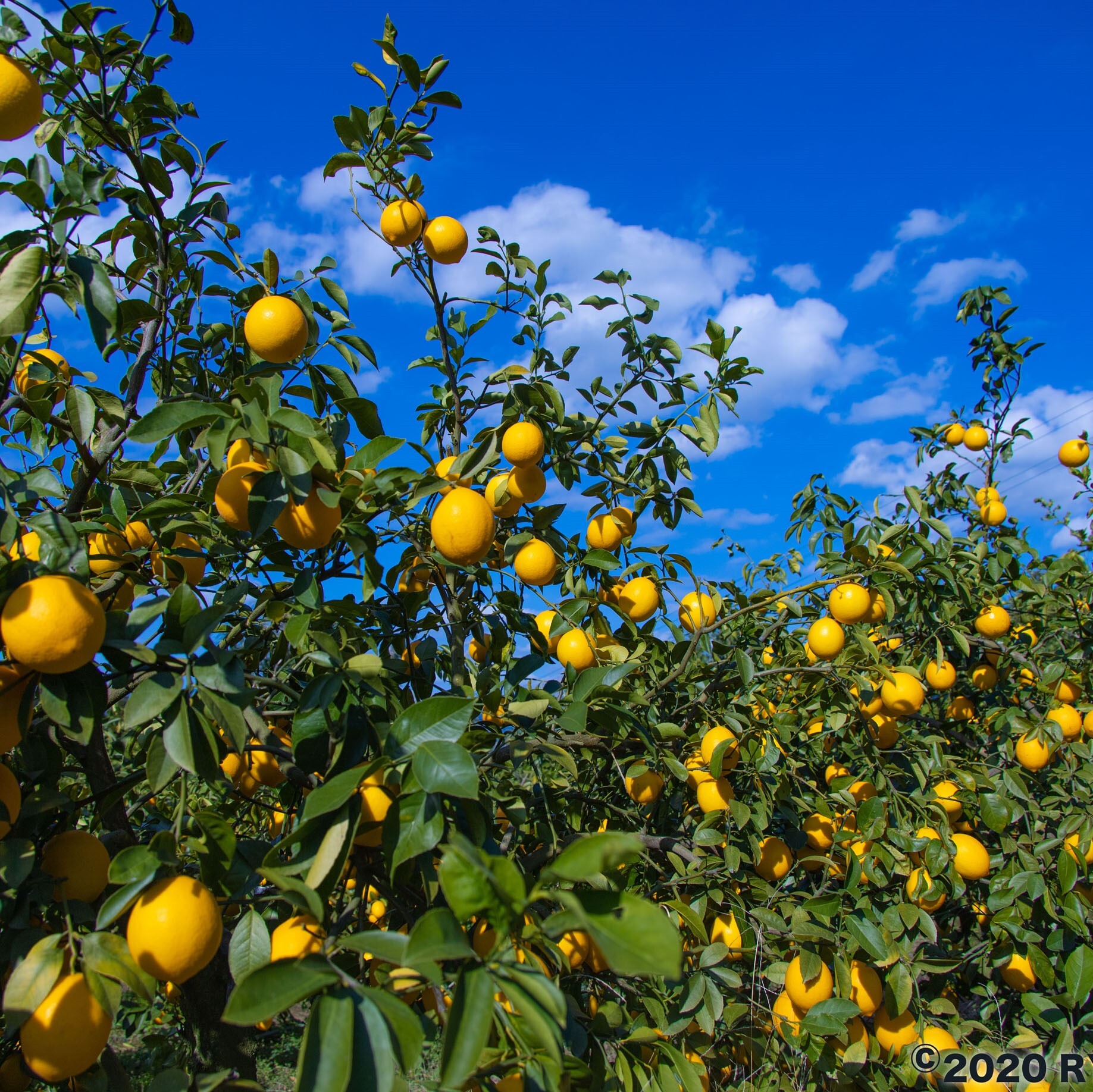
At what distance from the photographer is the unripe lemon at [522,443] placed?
1790 millimetres

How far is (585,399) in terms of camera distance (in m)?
2.60

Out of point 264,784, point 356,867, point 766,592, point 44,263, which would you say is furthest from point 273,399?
point 766,592

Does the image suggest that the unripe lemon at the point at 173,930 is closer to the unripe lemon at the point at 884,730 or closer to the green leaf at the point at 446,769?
the green leaf at the point at 446,769

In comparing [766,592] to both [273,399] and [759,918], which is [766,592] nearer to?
[759,918]

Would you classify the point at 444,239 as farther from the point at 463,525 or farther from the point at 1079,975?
the point at 1079,975

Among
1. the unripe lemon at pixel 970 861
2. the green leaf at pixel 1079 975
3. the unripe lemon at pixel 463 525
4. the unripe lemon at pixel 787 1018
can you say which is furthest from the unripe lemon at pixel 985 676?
the unripe lemon at pixel 463 525

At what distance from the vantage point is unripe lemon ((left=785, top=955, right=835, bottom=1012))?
185cm

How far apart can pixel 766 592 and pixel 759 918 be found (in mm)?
944

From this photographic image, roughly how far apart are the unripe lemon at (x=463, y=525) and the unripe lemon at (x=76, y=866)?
83 centimetres

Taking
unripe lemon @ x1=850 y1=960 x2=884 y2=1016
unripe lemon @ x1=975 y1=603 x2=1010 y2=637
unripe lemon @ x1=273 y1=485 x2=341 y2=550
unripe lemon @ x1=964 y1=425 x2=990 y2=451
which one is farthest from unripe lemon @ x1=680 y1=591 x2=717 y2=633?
unripe lemon @ x1=964 y1=425 x2=990 y2=451

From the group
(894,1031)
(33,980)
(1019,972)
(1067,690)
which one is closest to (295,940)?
(33,980)

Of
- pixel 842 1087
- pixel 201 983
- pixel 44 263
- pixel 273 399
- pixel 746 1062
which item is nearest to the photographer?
pixel 44 263

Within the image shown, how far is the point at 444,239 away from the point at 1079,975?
2.72 metres

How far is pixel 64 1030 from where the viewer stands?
3.42 ft
